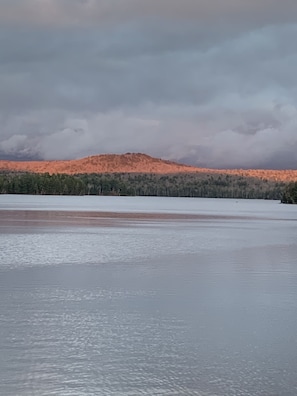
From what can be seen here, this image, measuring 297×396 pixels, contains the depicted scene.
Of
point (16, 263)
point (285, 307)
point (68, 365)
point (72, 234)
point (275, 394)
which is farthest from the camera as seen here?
point (72, 234)

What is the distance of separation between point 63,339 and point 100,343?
0.61 m

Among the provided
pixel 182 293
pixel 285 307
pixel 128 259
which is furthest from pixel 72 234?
pixel 285 307

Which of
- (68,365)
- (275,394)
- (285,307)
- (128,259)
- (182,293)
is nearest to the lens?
(275,394)

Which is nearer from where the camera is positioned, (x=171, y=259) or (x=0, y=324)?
(x=0, y=324)

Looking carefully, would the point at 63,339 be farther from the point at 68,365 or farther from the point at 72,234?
the point at 72,234

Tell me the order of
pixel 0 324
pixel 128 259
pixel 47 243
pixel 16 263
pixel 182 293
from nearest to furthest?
pixel 0 324 < pixel 182 293 < pixel 16 263 < pixel 128 259 < pixel 47 243

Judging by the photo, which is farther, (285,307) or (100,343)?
(285,307)

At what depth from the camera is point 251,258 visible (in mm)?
21750

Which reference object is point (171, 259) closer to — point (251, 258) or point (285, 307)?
point (251, 258)

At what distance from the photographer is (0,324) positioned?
10.6 metres

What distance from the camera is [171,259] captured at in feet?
69.9

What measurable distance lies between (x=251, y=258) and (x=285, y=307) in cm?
908

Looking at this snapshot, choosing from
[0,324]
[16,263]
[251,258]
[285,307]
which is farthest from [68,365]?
[251,258]

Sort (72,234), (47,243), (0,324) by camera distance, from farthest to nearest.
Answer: (72,234) → (47,243) → (0,324)
